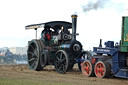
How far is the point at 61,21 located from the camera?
58.3ft

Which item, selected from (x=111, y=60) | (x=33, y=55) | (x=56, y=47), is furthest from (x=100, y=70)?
(x=33, y=55)

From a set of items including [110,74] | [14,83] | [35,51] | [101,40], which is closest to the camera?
[14,83]

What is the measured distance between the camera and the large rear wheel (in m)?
13.5

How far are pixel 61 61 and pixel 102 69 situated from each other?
10.6 ft

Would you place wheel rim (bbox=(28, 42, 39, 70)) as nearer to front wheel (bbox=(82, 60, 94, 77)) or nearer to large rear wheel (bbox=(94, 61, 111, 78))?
front wheel (bbox=(82, 60, 94, 77))

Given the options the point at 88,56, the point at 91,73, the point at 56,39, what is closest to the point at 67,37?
the point at 56,39

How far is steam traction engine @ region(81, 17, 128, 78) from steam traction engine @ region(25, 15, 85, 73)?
170 centimetres

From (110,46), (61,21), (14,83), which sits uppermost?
(61,21)

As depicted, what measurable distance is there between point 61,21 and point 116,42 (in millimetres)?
4673

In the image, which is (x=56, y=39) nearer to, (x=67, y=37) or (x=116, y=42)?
(x=67, y=37)

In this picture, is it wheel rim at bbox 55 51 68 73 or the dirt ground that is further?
wheel rim at bbox 55 51 68 73

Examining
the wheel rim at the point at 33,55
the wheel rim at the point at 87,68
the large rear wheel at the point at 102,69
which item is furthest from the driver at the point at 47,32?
the large rear wheel at the point at 102,69

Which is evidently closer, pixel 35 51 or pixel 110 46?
pixel 110 46

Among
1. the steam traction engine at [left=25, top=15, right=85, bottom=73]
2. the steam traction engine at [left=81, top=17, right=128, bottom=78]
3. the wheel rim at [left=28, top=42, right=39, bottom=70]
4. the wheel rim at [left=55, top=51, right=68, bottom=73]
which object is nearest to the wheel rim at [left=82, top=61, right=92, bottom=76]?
the steam traction engine at [left=81, top=17, right=128, bottom=78]
